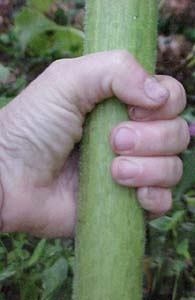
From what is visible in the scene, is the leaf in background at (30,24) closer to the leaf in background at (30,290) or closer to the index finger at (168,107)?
the leaf in background at (30,290)

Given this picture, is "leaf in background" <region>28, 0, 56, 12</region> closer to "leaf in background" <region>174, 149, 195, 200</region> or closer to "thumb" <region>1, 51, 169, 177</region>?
"leaf in background" <region>174, 149, 195, 200</region>

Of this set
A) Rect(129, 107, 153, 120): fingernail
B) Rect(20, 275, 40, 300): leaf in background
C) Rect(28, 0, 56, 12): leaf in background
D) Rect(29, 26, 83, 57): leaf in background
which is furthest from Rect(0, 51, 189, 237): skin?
Rect(28, 0, 56, 12): leaf in background

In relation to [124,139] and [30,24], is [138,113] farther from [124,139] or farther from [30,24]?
[30,24]

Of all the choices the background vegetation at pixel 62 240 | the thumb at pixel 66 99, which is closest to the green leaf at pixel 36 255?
the background vegetation at pixel 62 240

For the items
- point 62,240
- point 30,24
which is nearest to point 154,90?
point 62,240

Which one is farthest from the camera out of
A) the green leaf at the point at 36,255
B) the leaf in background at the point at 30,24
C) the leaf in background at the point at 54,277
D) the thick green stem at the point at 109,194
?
the leaf in background at the point at 30,24

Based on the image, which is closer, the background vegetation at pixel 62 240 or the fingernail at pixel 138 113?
the fingernail at pixel 138 113
